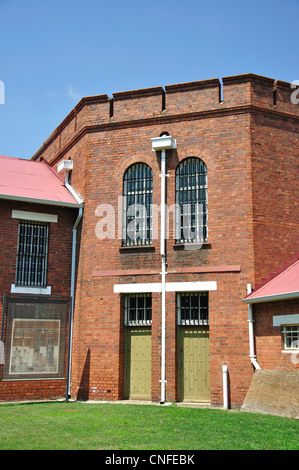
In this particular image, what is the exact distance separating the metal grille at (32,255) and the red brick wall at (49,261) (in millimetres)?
180

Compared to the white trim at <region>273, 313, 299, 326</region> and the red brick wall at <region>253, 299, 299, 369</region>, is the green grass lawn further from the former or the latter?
the white trim at <region>273, 313, 299, 326</region>

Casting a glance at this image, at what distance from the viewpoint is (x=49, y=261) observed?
14.8 metres

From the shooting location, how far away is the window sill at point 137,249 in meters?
13.9

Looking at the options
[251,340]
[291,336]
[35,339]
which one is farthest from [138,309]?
[291,336]

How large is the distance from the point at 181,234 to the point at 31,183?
5.25 m

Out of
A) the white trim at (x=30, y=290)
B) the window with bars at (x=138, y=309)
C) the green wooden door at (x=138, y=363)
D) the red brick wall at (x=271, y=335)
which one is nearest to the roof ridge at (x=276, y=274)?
the red brick wall at (x=271, y=335)

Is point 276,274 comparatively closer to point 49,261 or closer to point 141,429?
point 141,429

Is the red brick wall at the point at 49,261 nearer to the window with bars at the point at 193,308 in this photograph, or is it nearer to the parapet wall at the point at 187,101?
the parapet wall at the point at 187,101

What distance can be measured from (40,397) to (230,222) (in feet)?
23.2

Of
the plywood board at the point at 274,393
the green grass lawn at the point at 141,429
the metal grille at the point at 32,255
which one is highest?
the metal grille at the point at 32,255

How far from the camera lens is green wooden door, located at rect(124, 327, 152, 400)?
43.9ft

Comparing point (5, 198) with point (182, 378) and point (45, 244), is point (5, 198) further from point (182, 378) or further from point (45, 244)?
point (182, 378)

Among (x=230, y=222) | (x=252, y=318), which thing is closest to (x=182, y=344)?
(x=252, y=318)
